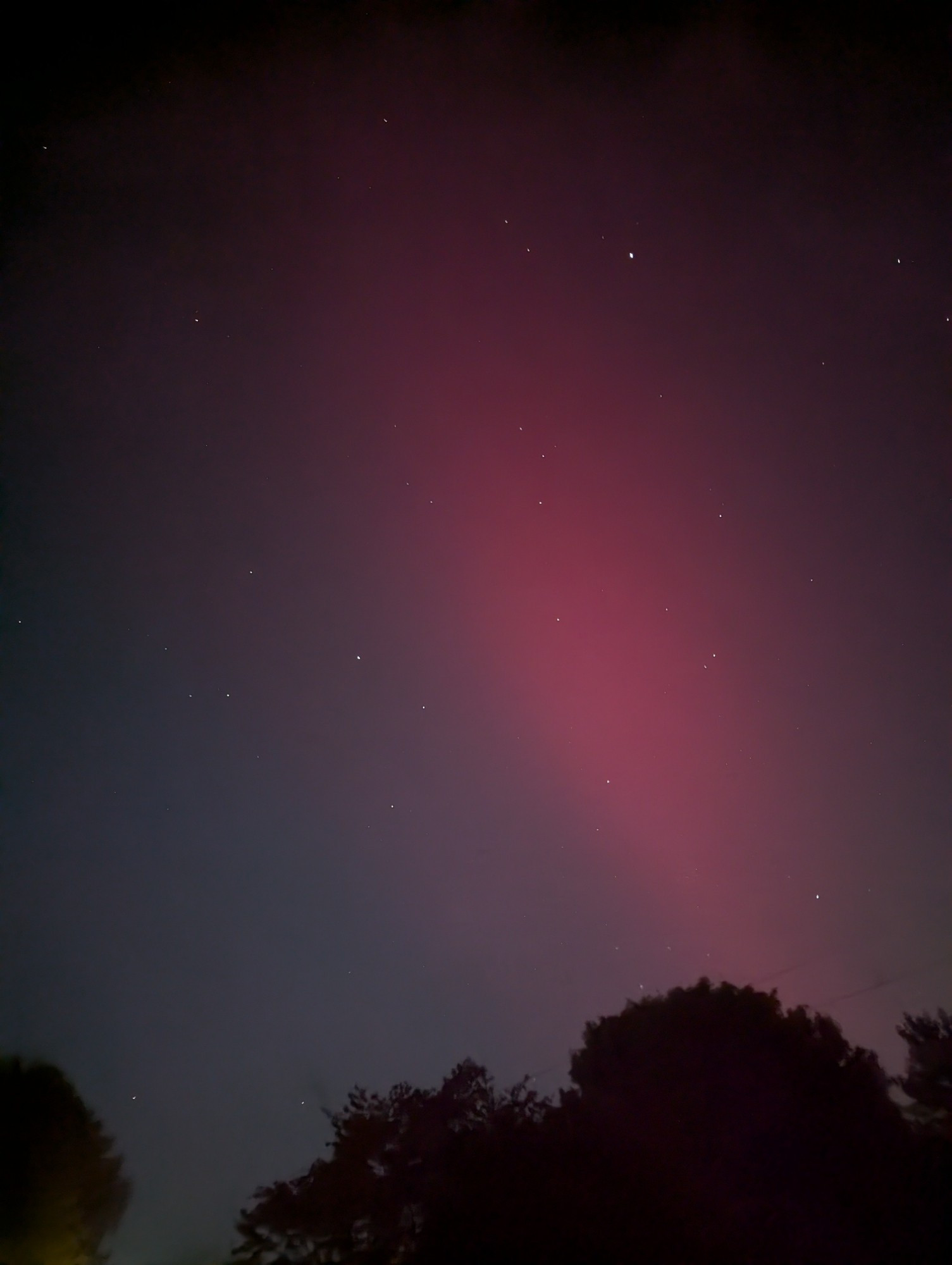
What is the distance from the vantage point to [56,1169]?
1109 centimetres

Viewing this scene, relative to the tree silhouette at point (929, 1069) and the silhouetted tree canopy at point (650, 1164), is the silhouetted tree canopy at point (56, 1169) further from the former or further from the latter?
the tree silhouette at point (929, 1069)

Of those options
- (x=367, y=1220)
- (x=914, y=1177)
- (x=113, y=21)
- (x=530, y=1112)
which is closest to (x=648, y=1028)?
(x=530, y=1112)

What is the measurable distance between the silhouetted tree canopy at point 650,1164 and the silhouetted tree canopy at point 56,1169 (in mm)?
2651

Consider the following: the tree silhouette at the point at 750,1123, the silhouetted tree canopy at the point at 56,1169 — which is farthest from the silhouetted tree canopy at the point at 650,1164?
the silhouetted tree canopy at the point at 56,1169

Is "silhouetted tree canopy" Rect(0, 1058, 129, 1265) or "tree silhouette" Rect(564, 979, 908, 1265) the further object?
"silhouetted tree canopy" Rect(0, 1058, 129, 1265)

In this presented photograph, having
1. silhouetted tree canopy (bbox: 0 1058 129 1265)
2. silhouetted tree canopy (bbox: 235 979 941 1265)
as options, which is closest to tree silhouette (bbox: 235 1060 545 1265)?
silhouetted tree canopy (bbox: 235 979 941 1265)

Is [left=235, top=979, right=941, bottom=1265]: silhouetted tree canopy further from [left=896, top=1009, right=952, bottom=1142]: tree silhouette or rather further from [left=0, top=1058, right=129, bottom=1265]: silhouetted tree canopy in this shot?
[left=0, top=1058, right=129, bottom=1265]: silhouetted tree canopy

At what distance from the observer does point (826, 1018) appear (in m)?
8.80

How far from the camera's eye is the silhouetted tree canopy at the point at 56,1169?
10.5m

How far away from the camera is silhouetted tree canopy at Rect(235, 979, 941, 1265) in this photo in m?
7.38

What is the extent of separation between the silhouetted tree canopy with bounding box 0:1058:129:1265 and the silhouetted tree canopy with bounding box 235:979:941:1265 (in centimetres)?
265

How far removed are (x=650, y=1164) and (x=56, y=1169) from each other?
7.88 m

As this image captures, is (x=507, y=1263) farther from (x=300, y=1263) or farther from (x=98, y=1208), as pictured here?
(x=98, y=1208)

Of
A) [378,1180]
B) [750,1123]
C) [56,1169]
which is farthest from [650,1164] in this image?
[56,1169]
